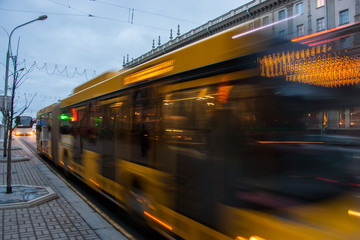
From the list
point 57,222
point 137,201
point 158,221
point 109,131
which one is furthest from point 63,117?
point 158,221

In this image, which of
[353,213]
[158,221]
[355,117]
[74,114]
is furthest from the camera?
[74,114]

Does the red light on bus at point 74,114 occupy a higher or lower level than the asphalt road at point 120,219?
higher

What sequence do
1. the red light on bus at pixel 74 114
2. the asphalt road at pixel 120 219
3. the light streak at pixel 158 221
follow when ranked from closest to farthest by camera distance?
1. the light streak at pixel 158 221
2. the asphalt road at pixel 120 219
3. the red light on bus at pixel 74 114

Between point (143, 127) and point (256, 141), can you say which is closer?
point (256, 141)

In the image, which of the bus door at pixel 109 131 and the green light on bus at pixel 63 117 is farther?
the green light on bus at pixel 63 117

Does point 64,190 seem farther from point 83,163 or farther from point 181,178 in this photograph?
point 181,178

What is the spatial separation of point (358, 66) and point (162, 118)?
232 centimetres

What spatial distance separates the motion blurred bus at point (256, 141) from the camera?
2.28 metres

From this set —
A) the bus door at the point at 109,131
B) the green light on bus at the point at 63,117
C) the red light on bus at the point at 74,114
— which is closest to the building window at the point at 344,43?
the bus door at the point at 109,131

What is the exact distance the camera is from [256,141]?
2.53m

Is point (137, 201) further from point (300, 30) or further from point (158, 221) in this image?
point (300, 30)

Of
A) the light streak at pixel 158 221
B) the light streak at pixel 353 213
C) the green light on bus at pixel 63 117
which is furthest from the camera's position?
the green light on bus at pixel 63 117

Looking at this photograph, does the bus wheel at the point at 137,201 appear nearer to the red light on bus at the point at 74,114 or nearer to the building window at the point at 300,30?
the building window at the point at 300,30

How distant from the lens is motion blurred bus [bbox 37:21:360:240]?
228 centimetres
